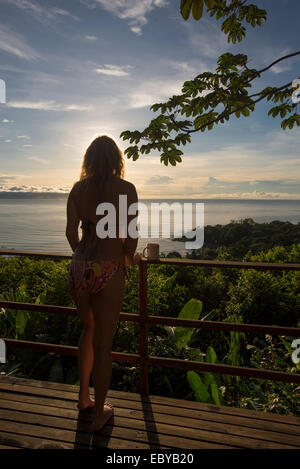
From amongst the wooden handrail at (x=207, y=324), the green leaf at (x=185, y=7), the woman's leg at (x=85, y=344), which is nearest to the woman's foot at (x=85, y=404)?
the woman's leg at (x=85, y=344)

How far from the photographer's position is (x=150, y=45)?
4.91 meters

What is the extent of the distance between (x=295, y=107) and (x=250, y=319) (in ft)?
12.3

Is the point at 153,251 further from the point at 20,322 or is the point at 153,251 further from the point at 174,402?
the point at 20,322

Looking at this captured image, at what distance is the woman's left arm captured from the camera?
194cm

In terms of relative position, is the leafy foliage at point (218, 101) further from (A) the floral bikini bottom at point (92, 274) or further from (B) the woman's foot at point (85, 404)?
(B) the woman's foot at point (85, 404)

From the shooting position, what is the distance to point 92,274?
1.86 meters

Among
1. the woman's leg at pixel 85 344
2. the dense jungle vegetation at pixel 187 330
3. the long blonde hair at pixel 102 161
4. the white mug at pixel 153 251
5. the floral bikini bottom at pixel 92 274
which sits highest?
the long blonde hair at pixel 102 161

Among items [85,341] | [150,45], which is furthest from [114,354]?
[150,45]

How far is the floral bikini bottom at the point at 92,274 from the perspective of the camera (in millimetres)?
1860

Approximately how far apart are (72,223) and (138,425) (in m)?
1.35

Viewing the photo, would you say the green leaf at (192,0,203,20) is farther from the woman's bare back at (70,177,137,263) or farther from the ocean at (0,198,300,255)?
the ocean at (0,198,300,255)

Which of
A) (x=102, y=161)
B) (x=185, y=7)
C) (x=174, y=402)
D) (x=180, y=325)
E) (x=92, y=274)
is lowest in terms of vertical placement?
(x=174, y=402)

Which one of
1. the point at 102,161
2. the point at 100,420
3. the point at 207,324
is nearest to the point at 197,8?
the point at 102,161
